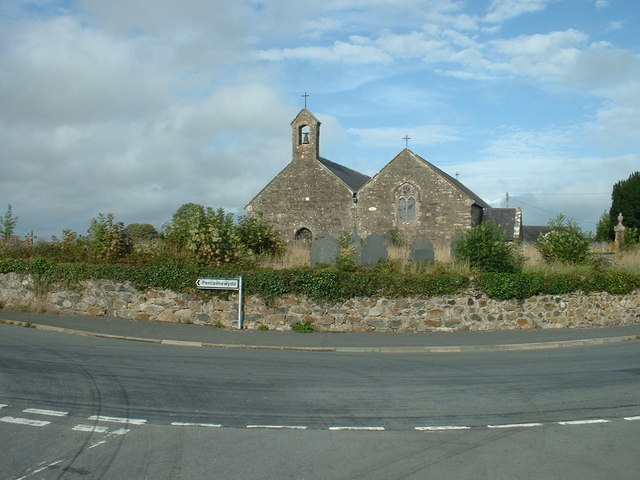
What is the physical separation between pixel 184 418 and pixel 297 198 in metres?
34.7

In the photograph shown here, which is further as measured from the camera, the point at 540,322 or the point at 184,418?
the point at 540,322

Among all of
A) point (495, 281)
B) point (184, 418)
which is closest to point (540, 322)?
point (495, 281)

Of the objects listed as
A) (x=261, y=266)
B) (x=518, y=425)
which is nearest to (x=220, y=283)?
(x=261, y=266)

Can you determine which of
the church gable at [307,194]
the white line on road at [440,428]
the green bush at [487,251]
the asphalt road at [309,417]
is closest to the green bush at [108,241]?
the asphalt road at [309,417]

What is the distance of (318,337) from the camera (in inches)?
621

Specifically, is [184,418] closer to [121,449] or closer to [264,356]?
[121,449]

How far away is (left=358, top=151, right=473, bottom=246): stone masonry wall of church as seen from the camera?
127 feet

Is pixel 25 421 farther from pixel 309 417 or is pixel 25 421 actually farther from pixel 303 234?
pixel 303 234

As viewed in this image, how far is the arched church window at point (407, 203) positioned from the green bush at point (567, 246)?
1685cm

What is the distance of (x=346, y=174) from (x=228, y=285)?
→ 30205mm

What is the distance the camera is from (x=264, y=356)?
1308 centimetres

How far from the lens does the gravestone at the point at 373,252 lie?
19.3m

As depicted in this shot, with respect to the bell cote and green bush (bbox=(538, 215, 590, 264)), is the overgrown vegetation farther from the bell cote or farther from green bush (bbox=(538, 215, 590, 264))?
the bell cote

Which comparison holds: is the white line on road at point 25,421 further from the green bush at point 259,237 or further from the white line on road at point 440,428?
the green bush at point 259,237
